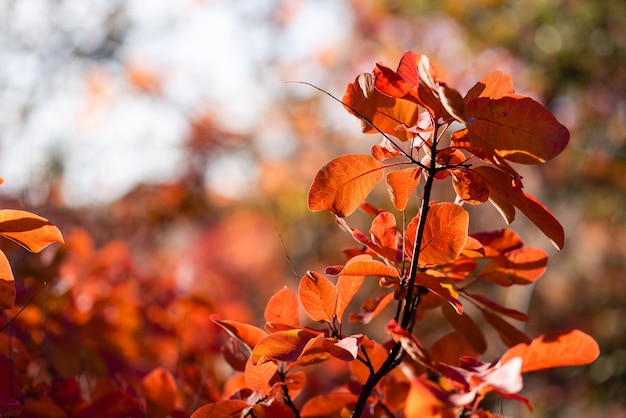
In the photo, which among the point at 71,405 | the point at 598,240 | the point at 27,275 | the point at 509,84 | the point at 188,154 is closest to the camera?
the point at 509,84

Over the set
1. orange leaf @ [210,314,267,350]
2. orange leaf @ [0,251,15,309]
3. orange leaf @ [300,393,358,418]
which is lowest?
orange leaf @ [300,393,358,418]

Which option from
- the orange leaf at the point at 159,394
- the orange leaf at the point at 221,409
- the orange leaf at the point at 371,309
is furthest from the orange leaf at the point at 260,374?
the orange leaf at the point at 159,394

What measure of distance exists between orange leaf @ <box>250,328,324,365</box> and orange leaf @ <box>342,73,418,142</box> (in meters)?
0.22

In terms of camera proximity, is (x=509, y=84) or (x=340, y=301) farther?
(x=340, y=301)

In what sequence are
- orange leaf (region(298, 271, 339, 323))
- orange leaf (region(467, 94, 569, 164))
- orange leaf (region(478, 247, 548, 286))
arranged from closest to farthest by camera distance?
orange leaf (region(467, 94, 569, 164)), orange leaf (region(298, 271, 339, 323)), orange leaf (region(478, 247, 548, 286))

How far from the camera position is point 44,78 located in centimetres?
348

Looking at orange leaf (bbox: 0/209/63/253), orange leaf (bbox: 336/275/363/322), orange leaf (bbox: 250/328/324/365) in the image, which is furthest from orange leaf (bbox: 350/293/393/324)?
orange leaf (bbox: 0/209/63/253)

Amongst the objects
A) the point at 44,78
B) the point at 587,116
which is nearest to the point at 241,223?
the point at 587,116

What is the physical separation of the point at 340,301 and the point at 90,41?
4.09m

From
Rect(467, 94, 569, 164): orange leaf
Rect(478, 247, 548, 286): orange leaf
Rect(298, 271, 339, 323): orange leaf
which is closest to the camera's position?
Rect(467, 94, 569, 164): orange leaf

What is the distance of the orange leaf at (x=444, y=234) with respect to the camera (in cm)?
60

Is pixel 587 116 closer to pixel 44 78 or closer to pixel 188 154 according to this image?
pixel 44 78

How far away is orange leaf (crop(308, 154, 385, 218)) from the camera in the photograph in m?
0.61

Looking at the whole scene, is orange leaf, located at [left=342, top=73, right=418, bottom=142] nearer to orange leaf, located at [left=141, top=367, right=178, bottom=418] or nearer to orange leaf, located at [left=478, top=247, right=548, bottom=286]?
orange leaf, located at [left=478, top=247, right=548, bottom=286]
